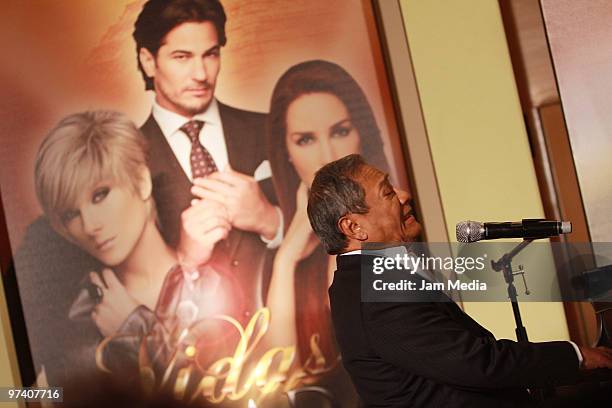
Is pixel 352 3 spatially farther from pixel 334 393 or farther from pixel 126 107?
pixel 334 393

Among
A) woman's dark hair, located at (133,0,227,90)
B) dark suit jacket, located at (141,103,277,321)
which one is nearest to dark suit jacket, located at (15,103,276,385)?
dark suit jacket, located at (141,103,277,321)

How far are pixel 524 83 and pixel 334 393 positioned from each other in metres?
1.65

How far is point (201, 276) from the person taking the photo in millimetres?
3318

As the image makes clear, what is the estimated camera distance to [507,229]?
212 centimetres

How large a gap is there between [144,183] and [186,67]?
1.68 feet

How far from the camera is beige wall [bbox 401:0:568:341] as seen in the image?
12.5ft

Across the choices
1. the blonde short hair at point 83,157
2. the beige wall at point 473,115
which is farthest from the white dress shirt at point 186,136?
the beige wall at point 473,115

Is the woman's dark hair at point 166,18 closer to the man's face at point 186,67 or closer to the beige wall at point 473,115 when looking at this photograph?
the man's face at point 186,67

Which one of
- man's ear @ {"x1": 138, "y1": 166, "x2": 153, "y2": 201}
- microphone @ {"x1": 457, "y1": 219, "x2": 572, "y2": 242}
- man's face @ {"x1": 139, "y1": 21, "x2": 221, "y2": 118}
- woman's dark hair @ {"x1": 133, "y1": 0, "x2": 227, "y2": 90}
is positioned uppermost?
woman's dark hair @ {"x1": 133, "y1": 0, "x2": 227, "y2": 90}

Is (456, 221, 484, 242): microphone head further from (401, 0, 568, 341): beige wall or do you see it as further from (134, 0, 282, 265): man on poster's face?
(401, 0, 568, 341): beige wall

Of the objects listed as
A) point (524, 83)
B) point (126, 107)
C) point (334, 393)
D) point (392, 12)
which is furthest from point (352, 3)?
point (334, 393)

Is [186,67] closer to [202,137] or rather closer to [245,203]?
[202,137]

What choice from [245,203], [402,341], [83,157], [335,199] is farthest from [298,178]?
[402,341]

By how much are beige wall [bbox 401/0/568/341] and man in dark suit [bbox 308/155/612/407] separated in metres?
1.67
